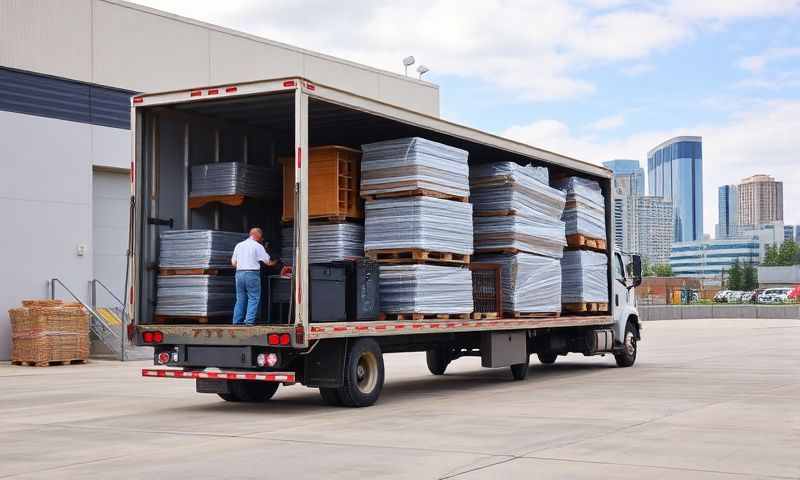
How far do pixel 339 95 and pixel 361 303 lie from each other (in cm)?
263

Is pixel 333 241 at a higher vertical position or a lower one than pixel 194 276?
higher

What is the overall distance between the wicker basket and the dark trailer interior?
9808mm

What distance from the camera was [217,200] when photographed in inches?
544

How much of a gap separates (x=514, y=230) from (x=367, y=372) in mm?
3990

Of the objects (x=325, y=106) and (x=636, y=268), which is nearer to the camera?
(x=325, y=106)

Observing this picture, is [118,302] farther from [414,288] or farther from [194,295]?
[414,288]

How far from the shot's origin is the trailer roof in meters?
11.9

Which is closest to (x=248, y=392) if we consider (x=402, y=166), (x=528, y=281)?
(x=402, y=166)

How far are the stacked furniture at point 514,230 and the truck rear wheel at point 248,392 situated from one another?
4173 millimetres

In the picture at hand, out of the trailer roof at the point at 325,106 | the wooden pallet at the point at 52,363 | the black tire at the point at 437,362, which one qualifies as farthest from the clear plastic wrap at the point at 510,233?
the wooden pallet at the point at 52,363

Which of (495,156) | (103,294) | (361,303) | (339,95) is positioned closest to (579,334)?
(495,156)

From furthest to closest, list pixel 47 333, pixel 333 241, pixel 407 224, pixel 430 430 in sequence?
pixel 47 333 → pixel 407 224 → pixel 333 241 → pixel 430 430

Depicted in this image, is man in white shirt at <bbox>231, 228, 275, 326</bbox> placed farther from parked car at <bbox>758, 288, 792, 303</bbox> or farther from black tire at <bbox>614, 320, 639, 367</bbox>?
parked car at <bbox>758, 288, 792, 303</bbox>

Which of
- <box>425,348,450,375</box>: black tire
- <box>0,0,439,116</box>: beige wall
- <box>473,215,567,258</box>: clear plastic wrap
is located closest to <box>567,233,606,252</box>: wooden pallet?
<box>473,215,567,258</box>: clear plastic wrap
